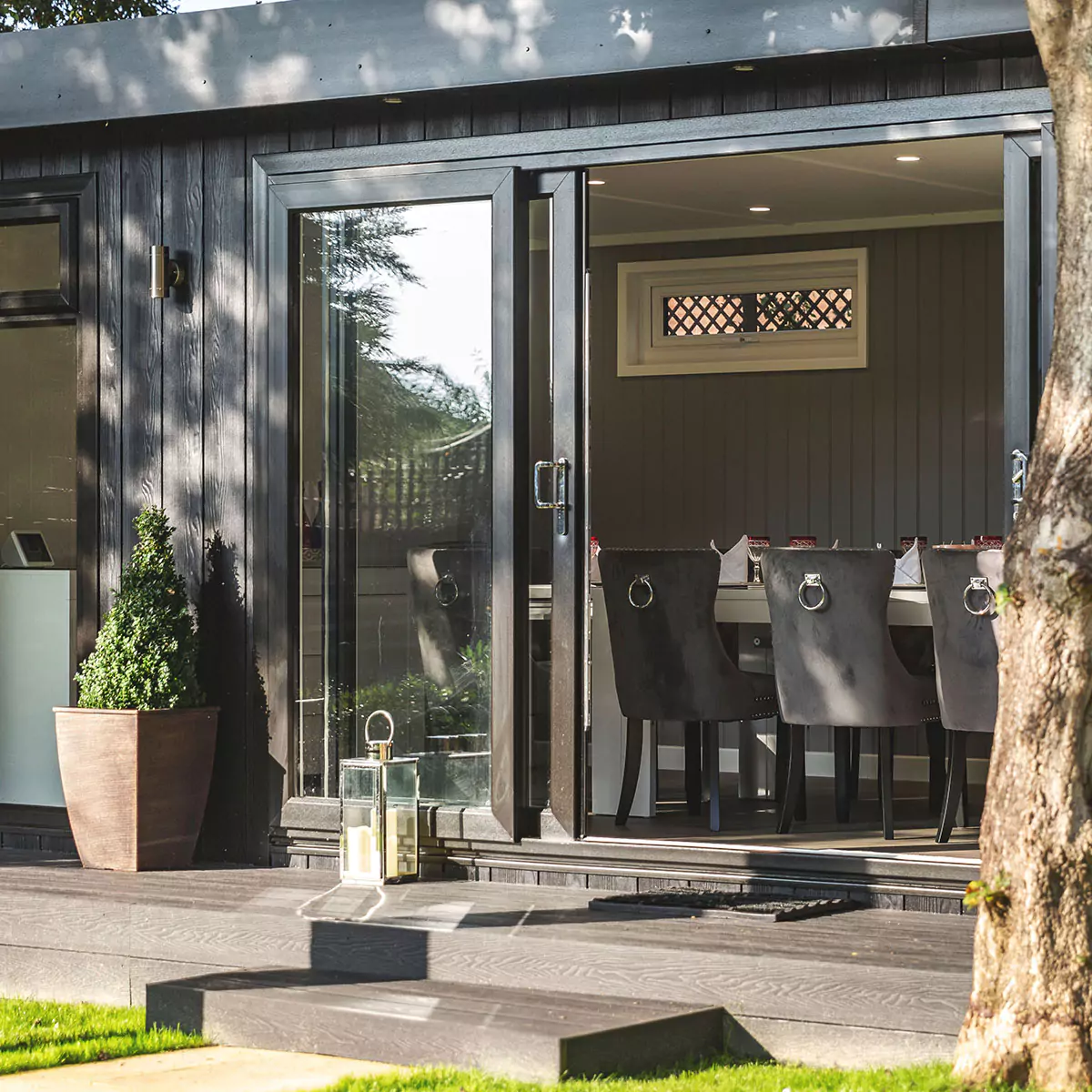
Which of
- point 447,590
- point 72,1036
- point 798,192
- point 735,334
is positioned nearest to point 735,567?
point 798,192

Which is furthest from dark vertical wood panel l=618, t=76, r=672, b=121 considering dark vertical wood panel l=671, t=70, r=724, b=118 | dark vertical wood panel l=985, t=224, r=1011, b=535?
dark vertical wood panel l=985, t=224, r=1011, b=535

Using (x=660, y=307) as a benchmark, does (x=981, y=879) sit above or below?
below

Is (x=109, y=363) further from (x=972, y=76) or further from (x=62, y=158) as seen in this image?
(x=972, y=76)

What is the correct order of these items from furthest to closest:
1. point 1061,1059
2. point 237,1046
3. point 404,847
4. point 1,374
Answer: point 1,374
point 404,847
point 237,1046
point 1061,1059

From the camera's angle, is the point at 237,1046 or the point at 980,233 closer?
the point at 237,1046

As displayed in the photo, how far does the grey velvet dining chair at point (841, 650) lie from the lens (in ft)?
17.2

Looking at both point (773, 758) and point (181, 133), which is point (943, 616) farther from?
point (181, 133)

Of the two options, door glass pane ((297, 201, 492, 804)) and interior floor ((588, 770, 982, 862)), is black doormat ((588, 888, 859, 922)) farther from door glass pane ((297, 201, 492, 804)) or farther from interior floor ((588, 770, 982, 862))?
door glass pane ((297, 201, 492, 804))

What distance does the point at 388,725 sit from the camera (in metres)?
5.20

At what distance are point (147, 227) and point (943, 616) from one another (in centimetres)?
277

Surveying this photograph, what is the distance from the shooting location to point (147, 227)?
5.51 metres

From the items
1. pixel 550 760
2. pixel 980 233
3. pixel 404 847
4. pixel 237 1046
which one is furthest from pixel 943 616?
pixel 980 233

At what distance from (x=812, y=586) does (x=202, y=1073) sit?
2.42m

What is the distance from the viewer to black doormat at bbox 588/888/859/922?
443 centimetres
